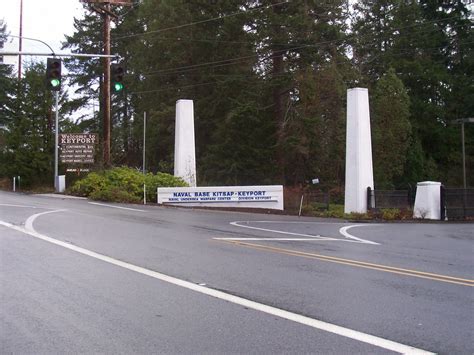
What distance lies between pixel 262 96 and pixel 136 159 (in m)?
18.9

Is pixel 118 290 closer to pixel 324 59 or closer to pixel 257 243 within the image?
pixel 257 243

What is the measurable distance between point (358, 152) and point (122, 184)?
12677mm

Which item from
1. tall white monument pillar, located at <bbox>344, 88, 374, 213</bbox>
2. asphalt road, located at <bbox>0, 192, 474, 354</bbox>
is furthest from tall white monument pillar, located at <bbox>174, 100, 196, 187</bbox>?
asphalt road, located at <bbox>0, 192, 474, 354</bbox>

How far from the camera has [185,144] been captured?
32.1 m

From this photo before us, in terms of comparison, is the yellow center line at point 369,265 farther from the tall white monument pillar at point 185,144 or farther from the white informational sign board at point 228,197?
the tall white monument pillar at point 185,144

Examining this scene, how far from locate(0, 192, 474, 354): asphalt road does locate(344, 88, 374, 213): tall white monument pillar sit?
38.3 ft

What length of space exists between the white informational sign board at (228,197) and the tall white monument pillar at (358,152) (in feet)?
11.6

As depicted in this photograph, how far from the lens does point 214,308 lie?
692cm

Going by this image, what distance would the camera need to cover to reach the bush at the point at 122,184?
92.5 feet

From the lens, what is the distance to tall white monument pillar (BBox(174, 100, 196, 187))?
3206 centimetres

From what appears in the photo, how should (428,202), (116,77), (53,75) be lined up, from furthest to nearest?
1. (428,202)
2. (53,75)
3. (116,77)

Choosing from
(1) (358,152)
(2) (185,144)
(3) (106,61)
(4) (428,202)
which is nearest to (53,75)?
(2) (185,144)

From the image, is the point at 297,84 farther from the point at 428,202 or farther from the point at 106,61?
the point at 428,202

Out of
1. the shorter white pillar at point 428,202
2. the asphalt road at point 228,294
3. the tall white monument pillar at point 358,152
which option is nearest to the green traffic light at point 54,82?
the asphalt road at point 228,294
